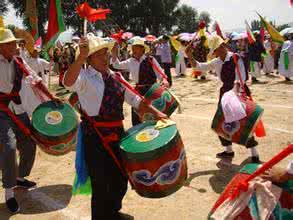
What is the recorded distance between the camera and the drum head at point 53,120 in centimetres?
436

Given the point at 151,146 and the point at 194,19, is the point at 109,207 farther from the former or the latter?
the point at 194,19

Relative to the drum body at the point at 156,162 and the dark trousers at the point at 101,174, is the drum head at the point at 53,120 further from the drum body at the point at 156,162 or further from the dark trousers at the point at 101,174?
the drum body at the point at 156,162

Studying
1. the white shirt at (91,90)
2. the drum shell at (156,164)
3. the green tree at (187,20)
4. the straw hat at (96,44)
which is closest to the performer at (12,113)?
the white shirt at (91,90)

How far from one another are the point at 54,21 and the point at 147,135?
6.96ft

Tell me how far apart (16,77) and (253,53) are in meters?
12.0

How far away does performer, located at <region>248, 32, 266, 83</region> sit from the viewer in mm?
14367

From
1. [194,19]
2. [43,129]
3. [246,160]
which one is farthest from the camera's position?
[194,19]

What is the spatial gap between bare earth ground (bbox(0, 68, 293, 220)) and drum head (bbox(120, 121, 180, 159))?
1.12 m

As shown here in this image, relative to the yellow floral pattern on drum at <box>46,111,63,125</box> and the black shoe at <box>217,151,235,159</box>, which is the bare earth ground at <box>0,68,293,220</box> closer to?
the black shoe at <box>217,151,235,159</box>

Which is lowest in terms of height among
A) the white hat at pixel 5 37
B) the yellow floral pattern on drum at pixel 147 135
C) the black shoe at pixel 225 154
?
the black shoe at pixel 225 154

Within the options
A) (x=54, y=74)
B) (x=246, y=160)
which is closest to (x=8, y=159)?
(x=246, y=160)

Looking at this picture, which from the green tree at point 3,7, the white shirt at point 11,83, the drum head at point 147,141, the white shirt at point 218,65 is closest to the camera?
the drum head at point 147,141

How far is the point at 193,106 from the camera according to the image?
9.77 m

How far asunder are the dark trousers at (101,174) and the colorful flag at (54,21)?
1606mm
